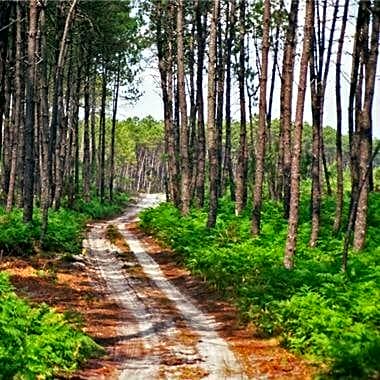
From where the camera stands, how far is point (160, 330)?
11664mm

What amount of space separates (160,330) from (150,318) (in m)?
1.11

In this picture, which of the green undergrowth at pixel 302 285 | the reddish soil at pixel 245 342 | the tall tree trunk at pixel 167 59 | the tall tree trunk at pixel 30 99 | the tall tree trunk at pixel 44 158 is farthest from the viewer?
the tall tree trunk at pixel 167 59

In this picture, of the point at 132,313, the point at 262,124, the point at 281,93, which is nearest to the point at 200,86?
the point at 281,93

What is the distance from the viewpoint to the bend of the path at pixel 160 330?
902 centimetres

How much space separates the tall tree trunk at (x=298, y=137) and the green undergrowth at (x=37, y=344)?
20.6 ft

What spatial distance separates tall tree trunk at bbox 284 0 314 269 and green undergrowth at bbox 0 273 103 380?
20.6 feet

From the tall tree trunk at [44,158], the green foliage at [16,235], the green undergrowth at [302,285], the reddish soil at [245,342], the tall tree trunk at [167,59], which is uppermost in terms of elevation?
the tall tree trunk at [167,59]

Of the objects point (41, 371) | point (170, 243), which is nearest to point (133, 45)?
point (170, 243)

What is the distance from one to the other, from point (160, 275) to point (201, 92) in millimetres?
14539

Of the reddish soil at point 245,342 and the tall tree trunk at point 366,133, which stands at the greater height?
the tall tree trunk at point 366,133

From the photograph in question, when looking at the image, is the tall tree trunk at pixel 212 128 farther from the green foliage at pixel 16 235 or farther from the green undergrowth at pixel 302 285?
the green foliage at pixel 16 235

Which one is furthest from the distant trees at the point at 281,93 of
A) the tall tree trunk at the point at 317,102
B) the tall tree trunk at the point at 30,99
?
the tall tree trunk at the point at 30,99

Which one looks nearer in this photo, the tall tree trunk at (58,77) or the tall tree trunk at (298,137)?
the tall tree trunk at (298,137)

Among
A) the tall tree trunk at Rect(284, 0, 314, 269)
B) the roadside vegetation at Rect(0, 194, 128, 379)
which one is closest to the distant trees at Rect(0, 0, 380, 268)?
the tall tree trunk at Rect(284, 0, 314, 269)
